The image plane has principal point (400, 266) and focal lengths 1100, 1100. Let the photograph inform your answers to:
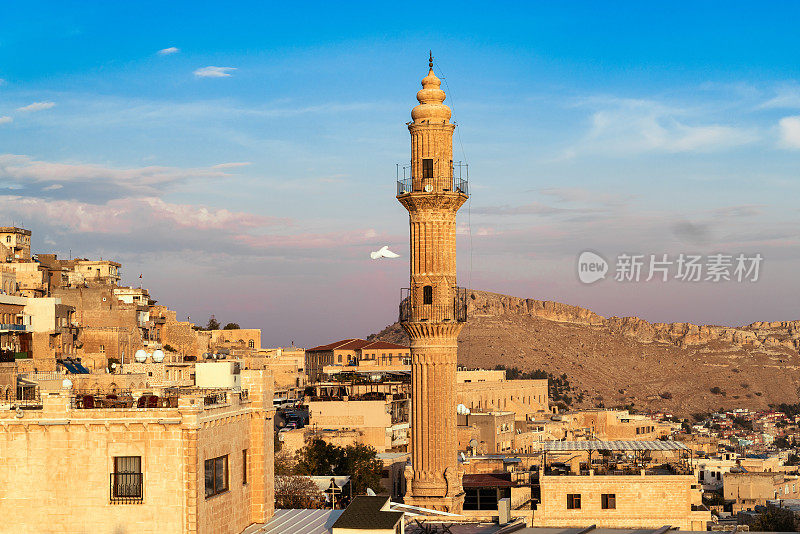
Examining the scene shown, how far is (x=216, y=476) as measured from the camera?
22.1 m

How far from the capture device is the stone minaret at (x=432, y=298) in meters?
41.4

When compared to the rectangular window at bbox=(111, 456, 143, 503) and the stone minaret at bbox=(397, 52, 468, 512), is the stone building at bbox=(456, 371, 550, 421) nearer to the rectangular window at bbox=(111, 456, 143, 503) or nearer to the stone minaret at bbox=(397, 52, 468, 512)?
the stone minaret at bbox=(397, 52, 468, 512)

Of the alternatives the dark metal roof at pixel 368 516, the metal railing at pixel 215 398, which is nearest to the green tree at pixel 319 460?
the dark metal roof at pixel 368 516

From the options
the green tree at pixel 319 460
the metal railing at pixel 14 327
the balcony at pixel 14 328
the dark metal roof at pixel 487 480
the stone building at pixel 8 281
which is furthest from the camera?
the stone building at pixel 8 281

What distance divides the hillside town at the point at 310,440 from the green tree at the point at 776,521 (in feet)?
0.81

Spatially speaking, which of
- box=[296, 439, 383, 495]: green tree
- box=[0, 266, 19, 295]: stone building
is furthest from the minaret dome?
box=[0, 266, 19, 295]: stone building

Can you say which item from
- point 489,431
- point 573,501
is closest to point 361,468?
point 573,501

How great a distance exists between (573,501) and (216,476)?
17.6 m

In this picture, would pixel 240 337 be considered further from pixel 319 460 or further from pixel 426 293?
pixel 426 293

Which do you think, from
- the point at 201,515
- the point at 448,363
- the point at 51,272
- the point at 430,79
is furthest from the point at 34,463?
the point at 51,272

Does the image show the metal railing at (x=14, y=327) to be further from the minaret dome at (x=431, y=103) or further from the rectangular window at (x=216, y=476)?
the rectangular window at (x=216, y=476)

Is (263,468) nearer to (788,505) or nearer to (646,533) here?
(646,533)

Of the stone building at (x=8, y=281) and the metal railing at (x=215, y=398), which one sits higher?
the stone building at (x=8, y=281)

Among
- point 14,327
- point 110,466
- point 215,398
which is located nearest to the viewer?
point 110,466
